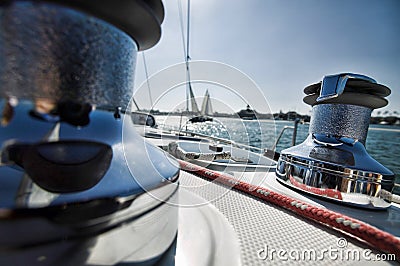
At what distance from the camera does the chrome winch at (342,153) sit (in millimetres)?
552

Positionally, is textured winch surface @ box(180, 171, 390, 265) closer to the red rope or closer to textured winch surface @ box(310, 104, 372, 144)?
the red rope

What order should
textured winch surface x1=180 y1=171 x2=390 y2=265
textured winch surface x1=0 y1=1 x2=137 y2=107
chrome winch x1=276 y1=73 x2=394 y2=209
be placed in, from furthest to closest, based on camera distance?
chrome winch x1=276 y1=73 x2=394 y2=209 → textured winch surface x1=180 y1=171 x2=390 y2=265 → textured winch surface x1=0 y1=1 x2=137 y2=107

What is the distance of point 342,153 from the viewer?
23.9 inches

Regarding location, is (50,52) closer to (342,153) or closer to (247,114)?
(247,114)

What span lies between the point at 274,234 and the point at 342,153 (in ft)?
1.26

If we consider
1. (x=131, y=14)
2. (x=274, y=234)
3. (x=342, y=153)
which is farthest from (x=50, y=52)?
(x=342, y=153)

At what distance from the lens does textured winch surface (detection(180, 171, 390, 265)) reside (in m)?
0.33

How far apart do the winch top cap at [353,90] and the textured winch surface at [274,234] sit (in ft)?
1.27

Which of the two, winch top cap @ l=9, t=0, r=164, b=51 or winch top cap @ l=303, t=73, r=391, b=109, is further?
winch top cap @ l=303, t=73, r=391, b=109

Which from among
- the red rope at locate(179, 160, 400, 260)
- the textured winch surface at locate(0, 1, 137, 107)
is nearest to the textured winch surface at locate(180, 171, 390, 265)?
the red rope at locate(179, 160, 400, 260)

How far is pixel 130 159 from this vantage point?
26 cm


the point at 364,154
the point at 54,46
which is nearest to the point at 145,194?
the point at 54,46

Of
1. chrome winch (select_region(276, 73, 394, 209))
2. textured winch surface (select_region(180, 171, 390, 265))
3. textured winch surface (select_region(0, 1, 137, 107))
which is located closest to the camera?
textured winch surface (select_region(0, 1, 137, 107))

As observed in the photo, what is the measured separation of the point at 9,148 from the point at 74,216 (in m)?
0.10
